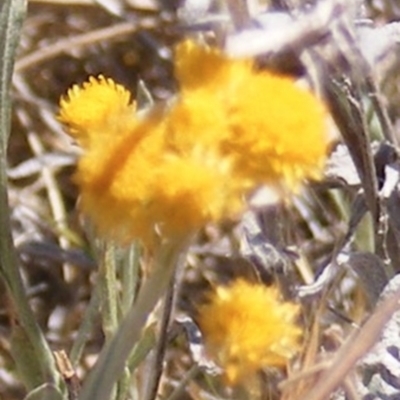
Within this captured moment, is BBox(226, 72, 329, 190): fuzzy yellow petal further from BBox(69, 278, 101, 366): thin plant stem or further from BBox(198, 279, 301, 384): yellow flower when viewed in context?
BBox(69, 278, 101, 366): thin plant stem

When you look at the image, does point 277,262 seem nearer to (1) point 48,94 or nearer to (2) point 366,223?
(2) point 366,223

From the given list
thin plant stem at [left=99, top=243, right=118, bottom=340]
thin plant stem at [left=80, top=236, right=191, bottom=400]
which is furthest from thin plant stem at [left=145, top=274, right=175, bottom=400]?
thin plant stem at [left=80, top=236, right=191, bottom=400]

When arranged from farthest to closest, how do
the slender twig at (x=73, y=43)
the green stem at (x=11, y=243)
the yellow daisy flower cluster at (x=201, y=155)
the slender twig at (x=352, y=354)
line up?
the slender twig at (x=73, y=43) → the green stem at (x=11, y=243) → the slender twig at (x=352, y=354) → the yellow daisy flower cluster at (x=201, y=155)

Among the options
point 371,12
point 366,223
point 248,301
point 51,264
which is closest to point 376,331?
point 248,301

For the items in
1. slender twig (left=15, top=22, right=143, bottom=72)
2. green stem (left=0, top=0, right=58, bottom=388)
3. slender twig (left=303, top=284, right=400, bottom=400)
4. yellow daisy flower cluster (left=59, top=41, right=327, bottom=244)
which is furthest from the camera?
slender twig (left=15, top=22, right=143, bottom=72)

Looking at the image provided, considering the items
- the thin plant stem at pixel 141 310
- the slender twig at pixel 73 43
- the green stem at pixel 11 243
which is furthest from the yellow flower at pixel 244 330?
the slender twig at pixel 73 43

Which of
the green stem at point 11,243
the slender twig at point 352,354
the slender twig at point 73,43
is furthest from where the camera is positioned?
the slender twig at point 73,43

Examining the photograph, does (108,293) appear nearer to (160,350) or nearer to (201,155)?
(160,350)

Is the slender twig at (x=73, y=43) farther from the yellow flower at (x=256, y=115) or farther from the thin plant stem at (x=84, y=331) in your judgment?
the yellow flower at (x=256, y=115)
